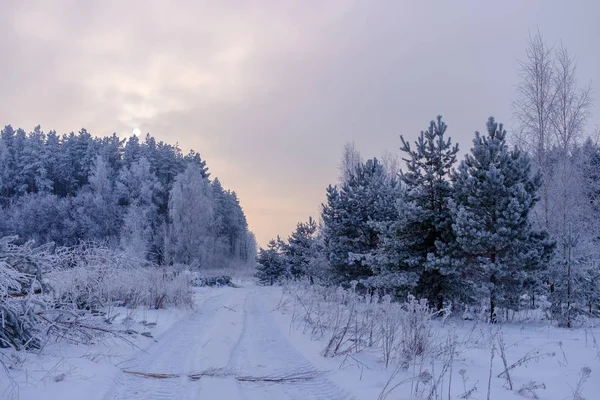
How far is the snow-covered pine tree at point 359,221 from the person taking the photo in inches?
727

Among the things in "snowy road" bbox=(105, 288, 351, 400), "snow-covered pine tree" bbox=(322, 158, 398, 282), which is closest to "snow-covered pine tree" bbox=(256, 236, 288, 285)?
"snow-covered pine tree" bbox=(322, 158, 398, 282)

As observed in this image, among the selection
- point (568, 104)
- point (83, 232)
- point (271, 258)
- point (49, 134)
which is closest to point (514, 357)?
point (568, 104)

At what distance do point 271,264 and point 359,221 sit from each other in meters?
24.2

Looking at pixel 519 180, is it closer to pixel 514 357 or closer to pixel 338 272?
pixel 514 357

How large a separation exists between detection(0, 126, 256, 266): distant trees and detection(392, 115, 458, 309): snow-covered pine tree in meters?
32.8

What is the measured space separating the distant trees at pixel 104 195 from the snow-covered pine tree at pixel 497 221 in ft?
113

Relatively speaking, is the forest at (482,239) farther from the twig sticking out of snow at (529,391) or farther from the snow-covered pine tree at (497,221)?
the twig sticking out of snow at (529,391)

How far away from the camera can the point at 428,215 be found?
45.1 ft

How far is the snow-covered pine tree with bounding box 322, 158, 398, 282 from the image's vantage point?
727 inches

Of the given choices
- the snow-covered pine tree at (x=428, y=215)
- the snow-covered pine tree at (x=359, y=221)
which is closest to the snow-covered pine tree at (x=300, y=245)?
the snow-covered pine tree at (x=359, y=221)

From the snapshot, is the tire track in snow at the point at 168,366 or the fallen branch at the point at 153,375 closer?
the tire track in snow at the point at 168,366

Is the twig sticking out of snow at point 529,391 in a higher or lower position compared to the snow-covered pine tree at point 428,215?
lower

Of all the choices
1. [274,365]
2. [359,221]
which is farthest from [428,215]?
[274,365]

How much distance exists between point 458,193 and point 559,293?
4.18 metres
